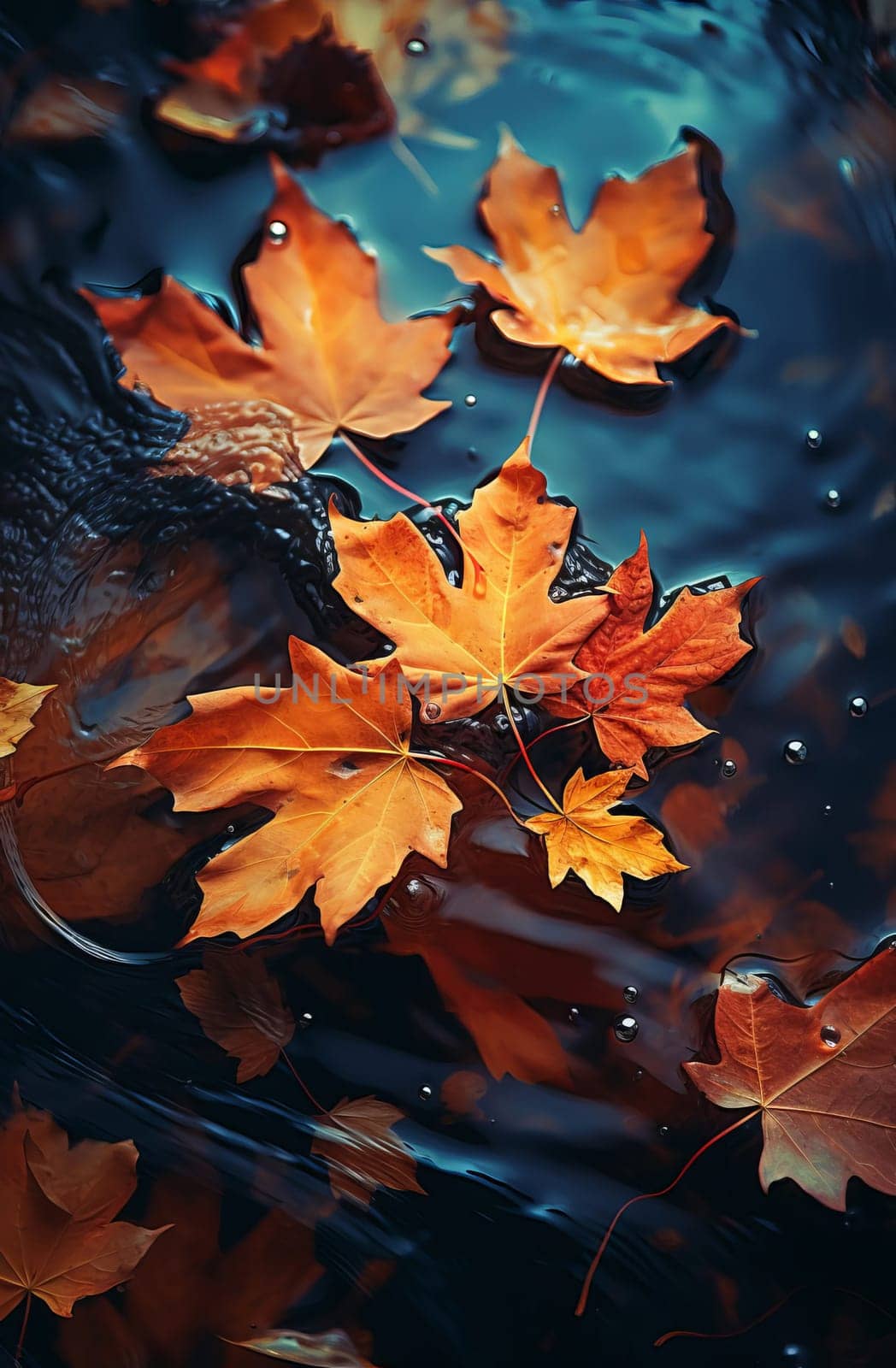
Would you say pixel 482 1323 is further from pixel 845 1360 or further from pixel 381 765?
pixel 381 765

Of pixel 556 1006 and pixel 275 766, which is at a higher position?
pixel 275 766

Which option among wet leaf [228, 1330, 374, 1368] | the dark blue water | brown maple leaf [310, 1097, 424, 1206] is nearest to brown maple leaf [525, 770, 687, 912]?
the dark blue water

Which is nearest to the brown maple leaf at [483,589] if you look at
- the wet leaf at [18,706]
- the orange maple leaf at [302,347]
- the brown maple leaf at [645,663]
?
the brown maple leaf at [645,663]

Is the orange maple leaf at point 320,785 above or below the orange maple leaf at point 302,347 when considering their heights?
below

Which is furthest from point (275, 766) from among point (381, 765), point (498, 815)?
point (498, 815)

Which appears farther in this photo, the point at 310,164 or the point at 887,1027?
the point at 310,164

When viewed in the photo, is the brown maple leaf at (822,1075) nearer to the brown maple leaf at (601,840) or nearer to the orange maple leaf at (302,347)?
the brown maple leaf at (601,840)

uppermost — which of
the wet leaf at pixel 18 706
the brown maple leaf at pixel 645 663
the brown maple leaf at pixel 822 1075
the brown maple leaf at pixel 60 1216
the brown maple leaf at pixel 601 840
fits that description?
the brown maple leaf at pixel 645 663
